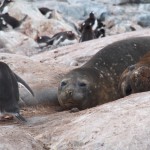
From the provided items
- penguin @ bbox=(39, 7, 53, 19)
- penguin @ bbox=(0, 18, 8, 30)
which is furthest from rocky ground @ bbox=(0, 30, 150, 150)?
penguin @ bbox=(39, 7, 53, 19)

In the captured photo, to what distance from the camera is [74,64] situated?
10.5 metres

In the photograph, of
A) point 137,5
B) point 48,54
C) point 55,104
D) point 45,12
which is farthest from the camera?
point 137,5

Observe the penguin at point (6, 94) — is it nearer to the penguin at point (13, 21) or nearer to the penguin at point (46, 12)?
the penguin at point (13, 21)

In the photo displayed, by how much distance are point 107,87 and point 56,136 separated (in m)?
2.69

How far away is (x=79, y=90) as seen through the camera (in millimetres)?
7238

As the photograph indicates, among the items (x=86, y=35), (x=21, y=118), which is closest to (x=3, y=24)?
(x=86, y=35)

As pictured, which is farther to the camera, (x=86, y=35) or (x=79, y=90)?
(x=86, y=35)

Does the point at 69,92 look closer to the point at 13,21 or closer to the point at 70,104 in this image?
the point at 70,104

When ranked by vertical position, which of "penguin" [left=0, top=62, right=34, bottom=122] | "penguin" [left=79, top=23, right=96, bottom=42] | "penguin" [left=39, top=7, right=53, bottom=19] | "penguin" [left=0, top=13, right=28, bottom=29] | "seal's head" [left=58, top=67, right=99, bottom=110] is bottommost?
"penguin" [left=39, top=7, right=53, bottom=19]

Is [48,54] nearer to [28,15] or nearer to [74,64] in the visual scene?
[74,64]

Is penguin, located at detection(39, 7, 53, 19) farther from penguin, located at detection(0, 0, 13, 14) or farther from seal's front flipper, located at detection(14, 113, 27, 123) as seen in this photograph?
seal's front flipper, located at detection(14, 113, 27, 123)

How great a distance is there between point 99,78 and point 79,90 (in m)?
0.49

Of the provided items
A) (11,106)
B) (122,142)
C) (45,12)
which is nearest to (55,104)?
(11,106)

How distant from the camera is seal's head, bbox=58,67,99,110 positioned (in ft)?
23.6
